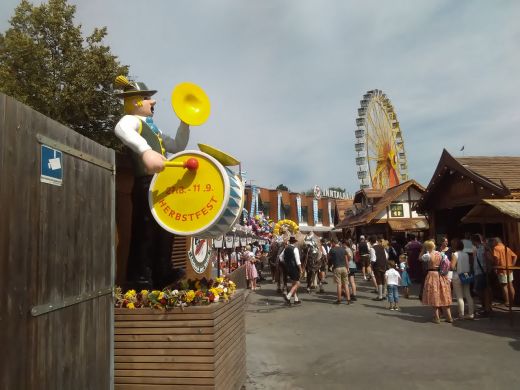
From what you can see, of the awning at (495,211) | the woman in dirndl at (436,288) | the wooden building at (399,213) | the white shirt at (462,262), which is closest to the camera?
the awning at (495,211)

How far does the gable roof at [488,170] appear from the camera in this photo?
1097 cm

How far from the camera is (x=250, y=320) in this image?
9.64m

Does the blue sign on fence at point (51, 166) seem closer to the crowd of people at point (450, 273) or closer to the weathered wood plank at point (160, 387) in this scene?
the weathered wood plank at point (160, 387)

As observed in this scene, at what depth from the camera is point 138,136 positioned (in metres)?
3.80

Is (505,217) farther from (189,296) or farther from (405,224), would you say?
(405,224)

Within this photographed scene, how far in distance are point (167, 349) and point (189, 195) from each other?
49.3 inches

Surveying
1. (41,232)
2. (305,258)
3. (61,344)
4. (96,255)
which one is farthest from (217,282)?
(305,258)

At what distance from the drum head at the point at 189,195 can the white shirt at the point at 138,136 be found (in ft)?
0.96

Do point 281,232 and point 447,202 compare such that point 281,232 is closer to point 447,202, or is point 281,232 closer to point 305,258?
point 305,258

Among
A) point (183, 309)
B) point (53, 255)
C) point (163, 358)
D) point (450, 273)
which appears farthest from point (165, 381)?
point (450, 273)

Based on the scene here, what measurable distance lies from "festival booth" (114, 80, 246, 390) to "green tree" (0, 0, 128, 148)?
10886 millimetres

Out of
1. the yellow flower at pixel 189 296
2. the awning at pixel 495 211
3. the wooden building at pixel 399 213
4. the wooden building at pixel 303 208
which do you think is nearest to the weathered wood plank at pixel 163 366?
the yellow flower at pixel 189 296

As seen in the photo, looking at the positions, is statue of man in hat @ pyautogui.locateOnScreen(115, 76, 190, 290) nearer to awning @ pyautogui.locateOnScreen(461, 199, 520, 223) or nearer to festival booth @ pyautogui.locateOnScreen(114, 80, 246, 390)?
festival booth @ pyautogui.locateOnScreen(114, 80, 246, 390)

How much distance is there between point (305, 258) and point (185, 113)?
11.3 meters
